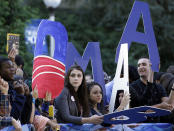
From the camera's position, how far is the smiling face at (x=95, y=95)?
25.6 feet

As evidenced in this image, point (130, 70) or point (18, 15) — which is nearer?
point (130, 70)

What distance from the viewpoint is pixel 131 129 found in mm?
7496

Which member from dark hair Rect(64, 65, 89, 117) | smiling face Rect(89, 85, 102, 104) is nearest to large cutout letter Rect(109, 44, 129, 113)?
smiling face Rect(89, 85, 102, 104)

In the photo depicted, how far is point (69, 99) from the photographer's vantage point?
7406 mm

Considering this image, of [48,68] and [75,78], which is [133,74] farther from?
[48,68]

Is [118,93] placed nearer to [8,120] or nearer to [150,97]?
[150,97]

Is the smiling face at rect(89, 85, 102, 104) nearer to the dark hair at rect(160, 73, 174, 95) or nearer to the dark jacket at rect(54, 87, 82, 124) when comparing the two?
the dark jacket at rect(54, 87, 82, 124)

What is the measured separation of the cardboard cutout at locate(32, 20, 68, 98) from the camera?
24.2ft

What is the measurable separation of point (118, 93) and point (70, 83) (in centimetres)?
115

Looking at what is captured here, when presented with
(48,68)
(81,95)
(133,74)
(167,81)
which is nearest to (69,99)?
(81,95)

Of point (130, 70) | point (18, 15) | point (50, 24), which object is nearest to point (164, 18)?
point (18, 15)

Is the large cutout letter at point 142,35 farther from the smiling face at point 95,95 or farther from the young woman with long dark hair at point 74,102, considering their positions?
the young woman with long dark hair at point 74,102

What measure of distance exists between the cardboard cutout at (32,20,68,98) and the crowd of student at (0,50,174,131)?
105mm

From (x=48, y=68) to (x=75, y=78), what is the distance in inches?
15.6
